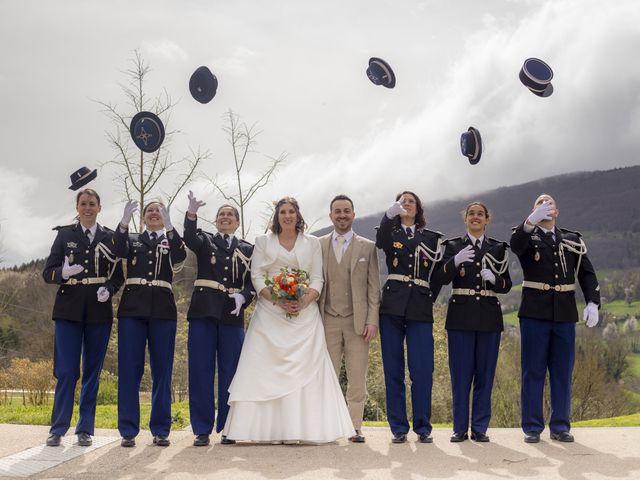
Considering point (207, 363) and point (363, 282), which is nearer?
point (207, 363)

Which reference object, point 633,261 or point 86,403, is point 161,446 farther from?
point 633,261

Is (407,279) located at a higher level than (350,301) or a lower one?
higher

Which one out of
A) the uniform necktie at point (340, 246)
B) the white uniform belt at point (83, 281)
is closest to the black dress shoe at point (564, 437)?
the uniform necktie at point (340, 246)

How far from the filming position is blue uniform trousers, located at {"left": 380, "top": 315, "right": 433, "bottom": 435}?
7.55 metres

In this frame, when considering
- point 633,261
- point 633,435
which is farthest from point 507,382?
point 633,261

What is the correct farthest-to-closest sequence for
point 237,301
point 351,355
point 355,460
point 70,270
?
point 351,355 → point 237,301 → point 70,270 → point 355,460

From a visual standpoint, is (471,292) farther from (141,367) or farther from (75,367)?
(75,367)

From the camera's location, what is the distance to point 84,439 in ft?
23.8

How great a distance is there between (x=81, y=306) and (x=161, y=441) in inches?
62.7

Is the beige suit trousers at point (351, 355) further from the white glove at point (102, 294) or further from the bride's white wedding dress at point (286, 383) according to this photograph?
the white glove at point (102, 294)

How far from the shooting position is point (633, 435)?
8.05 metres

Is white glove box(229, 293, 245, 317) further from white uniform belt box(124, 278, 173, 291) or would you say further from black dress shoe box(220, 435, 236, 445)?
black dress shoe box(220, 435, 236, 445)

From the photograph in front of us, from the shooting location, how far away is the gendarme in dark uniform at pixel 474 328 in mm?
7602

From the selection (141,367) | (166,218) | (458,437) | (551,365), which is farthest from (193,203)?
(551,365)
